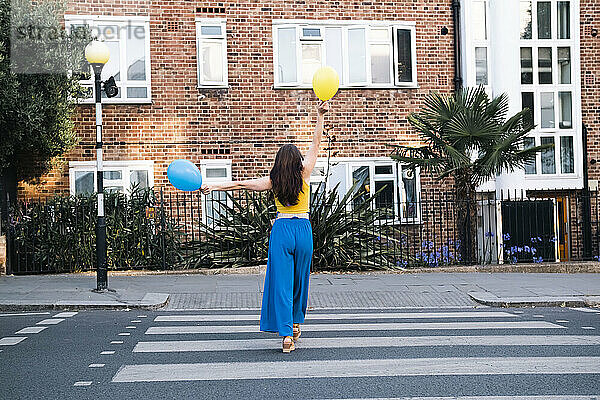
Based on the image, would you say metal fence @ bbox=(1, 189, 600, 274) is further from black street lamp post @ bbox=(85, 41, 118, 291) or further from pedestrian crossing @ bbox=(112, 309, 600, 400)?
pedestrian crossing @ bbox=(112, 309, 600, 400)

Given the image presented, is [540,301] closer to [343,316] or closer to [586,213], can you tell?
[343,316]

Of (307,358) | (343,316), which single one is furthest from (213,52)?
(307,358)

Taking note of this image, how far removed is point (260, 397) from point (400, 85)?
14.5 metres

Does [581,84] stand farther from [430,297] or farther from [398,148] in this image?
[430,297]

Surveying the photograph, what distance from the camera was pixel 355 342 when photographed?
310 inches

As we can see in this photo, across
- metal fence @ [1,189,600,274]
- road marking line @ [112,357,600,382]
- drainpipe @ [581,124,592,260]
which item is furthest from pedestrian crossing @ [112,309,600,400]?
drainpipe @ [581,124,592,260]

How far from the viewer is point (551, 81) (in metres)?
20.1

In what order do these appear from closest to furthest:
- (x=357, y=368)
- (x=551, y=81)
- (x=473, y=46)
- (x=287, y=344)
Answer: (x=357, y=368) → (x=287, y=344) → (x=473, y=46) → (x=551, y=81)

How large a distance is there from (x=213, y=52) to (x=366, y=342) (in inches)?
474

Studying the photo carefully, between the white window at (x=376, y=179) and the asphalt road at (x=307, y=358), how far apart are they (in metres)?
9.05

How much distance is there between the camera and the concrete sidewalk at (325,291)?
1185 centimetres

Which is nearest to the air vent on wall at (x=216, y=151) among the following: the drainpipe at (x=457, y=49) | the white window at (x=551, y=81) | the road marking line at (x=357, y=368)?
the drainpipe at (x=457, y=49)

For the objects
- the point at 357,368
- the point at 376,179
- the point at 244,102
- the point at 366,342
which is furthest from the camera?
the point at 376,179

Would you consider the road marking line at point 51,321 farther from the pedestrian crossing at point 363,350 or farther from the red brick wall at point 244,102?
the red brick wall at point 244,102
